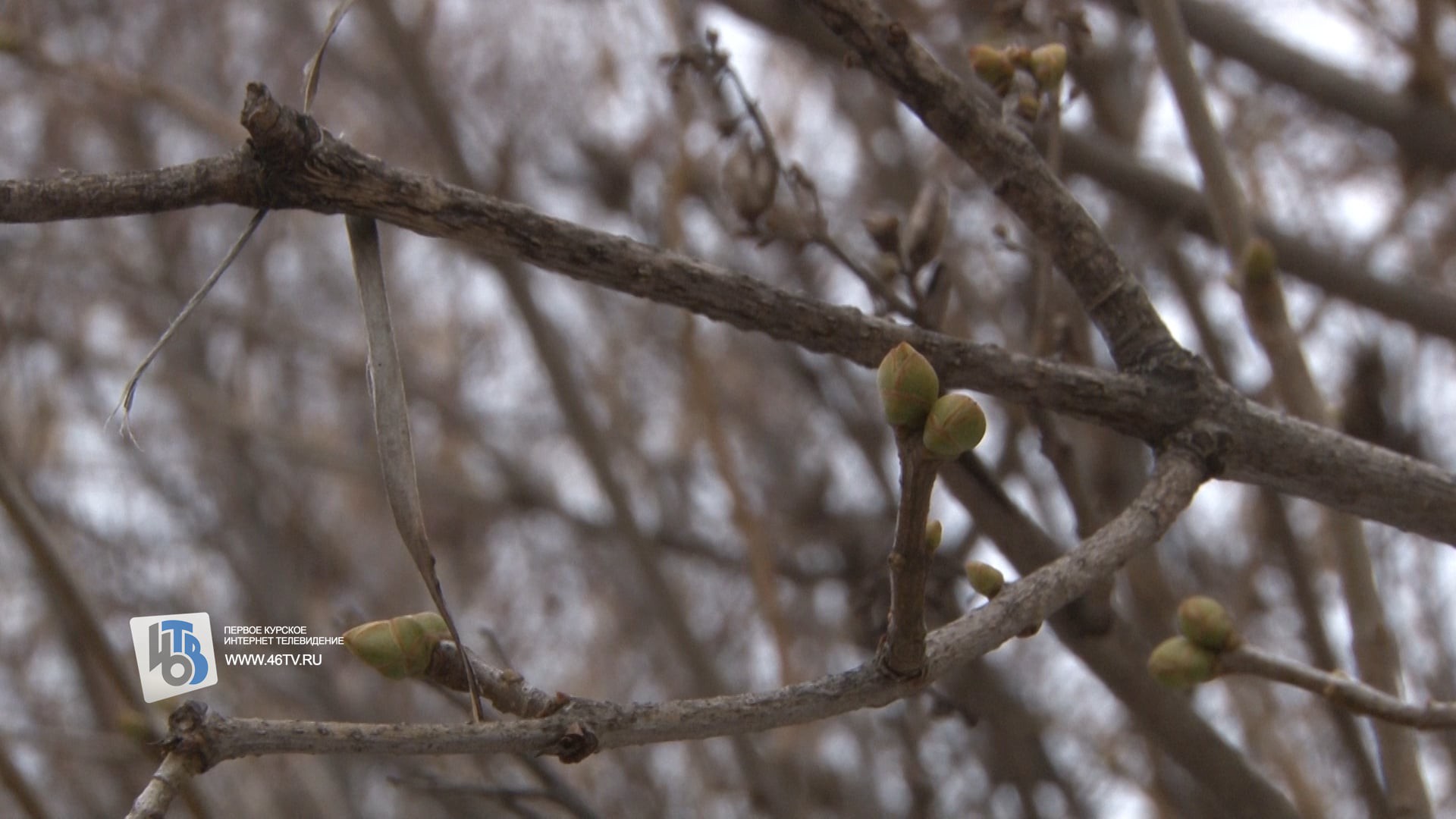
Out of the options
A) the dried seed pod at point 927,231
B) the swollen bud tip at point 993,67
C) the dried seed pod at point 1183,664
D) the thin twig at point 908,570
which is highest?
the dried seed pod at point 927,231

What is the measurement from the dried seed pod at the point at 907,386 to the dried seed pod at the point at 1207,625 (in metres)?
0.47

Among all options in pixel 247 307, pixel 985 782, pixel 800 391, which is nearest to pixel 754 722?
pixel 985 782

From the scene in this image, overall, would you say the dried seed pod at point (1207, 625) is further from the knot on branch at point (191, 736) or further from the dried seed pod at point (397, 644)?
the knot on branch at point (191, 736)

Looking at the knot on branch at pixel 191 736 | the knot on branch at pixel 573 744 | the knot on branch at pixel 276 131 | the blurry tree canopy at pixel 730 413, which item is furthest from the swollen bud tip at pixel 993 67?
the knot on branch at pixel 191 736

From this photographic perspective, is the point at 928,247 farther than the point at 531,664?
No

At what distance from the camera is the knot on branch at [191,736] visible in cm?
63

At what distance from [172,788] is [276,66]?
151 inches

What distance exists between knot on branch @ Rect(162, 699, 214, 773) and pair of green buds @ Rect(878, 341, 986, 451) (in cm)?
39

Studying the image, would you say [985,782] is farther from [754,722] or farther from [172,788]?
[172,788]

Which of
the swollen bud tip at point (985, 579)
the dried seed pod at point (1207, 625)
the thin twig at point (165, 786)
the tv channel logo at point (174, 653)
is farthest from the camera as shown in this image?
the tv channel logo at point (174, 653)

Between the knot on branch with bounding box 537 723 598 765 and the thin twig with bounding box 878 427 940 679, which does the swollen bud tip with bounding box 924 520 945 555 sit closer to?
the thin twig with bounding box 878 427 940 679

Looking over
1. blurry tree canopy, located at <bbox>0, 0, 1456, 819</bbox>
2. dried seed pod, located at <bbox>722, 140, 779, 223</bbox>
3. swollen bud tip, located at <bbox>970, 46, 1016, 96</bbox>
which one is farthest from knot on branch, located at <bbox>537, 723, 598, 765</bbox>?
dried seed pod, located at <bbox>722, 140, 779, 223</bbox>

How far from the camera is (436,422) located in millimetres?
4227

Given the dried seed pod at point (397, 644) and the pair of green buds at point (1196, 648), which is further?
the pair of green buds at point (1196, 648)
